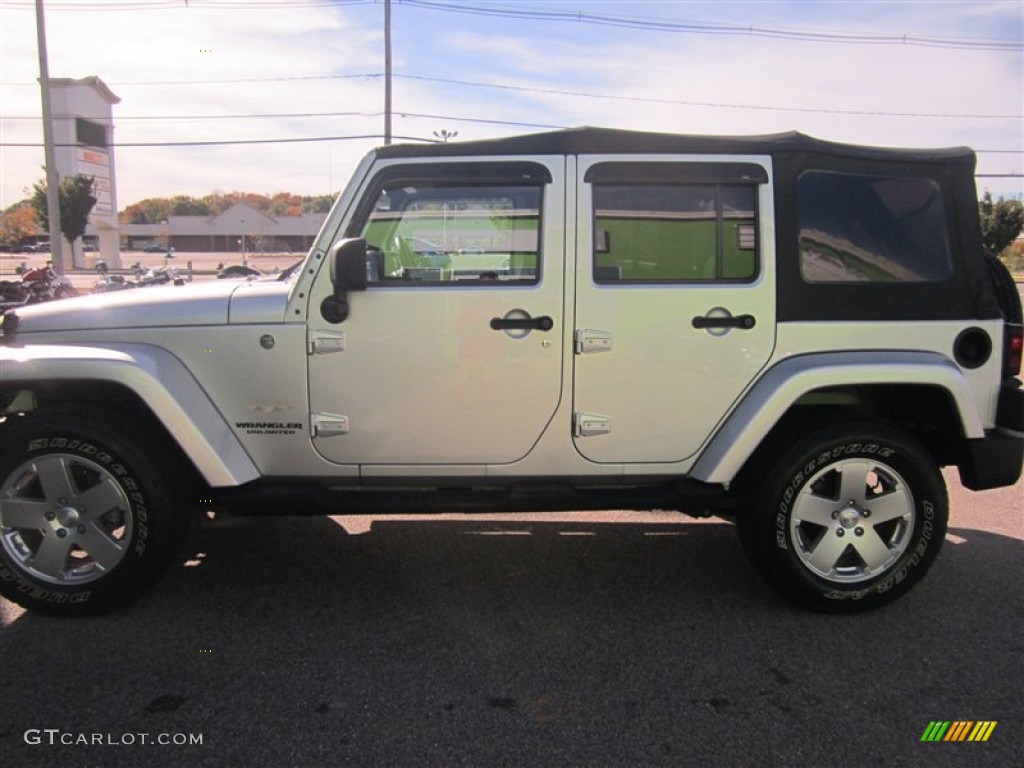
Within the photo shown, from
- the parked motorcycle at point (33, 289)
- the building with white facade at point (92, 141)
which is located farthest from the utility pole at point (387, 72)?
the building with white facade at point (92, 141)

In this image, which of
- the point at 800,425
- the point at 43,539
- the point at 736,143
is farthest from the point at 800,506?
the point at 43,539

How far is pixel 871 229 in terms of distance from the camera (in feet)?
11.3

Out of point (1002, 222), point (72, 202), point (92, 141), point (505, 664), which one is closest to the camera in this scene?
point (505, 664)

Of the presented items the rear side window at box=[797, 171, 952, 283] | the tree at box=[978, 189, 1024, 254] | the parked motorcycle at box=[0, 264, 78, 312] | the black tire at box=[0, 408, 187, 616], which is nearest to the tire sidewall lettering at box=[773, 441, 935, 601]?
the rear side window at box=[797, 171, 952, 283]

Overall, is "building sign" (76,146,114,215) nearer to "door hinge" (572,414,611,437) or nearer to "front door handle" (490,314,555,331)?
"front door handle" (490,314,555,331)

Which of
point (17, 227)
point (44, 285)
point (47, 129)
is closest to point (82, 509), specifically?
point (44, 285)

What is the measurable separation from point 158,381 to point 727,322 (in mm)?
2437

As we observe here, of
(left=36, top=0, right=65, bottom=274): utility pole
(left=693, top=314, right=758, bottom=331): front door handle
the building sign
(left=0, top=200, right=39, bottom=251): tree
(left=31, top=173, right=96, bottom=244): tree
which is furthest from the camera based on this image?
(left=0, top=200, right=39, bottom=251): tree

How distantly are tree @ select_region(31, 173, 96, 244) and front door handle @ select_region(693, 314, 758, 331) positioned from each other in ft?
191

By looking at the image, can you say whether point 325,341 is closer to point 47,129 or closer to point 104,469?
point 104,469

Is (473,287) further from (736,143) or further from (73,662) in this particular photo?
(73,662)

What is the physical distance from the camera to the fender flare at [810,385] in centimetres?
331

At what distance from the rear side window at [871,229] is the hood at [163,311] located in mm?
2386

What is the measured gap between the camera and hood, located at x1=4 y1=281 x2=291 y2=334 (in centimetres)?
335
